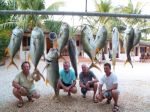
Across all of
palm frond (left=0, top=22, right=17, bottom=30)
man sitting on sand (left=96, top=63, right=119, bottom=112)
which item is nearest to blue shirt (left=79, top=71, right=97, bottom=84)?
man sitting on sand (left=96, top=63, right=119, bottom=112)

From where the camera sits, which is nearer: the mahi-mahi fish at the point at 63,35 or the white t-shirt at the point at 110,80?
the mahi-mahi fish at the point at 63,35

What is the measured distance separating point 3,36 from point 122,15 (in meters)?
16.4

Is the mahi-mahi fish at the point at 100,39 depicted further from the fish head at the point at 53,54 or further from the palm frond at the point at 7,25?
the palm frond at the point at 7,25

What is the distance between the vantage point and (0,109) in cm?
877

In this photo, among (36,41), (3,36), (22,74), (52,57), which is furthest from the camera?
(3,36)

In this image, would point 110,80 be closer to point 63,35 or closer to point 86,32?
point 86,32

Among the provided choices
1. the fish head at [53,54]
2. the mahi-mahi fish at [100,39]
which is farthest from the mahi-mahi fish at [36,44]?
the fish head at [53,54]

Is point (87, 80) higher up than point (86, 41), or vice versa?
point (86, 41)

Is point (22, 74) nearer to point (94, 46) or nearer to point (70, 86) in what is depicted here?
point (70, 86)

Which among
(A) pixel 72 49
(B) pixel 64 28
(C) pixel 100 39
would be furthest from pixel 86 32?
(A) pixel 72 49

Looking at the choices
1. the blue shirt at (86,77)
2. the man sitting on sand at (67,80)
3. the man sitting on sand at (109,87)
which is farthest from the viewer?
the blue shirt at (86,77)

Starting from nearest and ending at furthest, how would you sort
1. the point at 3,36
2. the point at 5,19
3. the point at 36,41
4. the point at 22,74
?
the point at 36,41 → the point at 22,74 → the point at 3,36 → the point at 5,19

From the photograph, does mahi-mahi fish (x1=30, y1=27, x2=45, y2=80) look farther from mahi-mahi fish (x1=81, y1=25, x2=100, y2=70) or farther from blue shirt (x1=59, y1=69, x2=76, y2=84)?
blue shirt (x1=59, y1=69, x2=76, y2=84)

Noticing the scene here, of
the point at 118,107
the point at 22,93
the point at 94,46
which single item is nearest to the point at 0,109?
the point at 22,93
